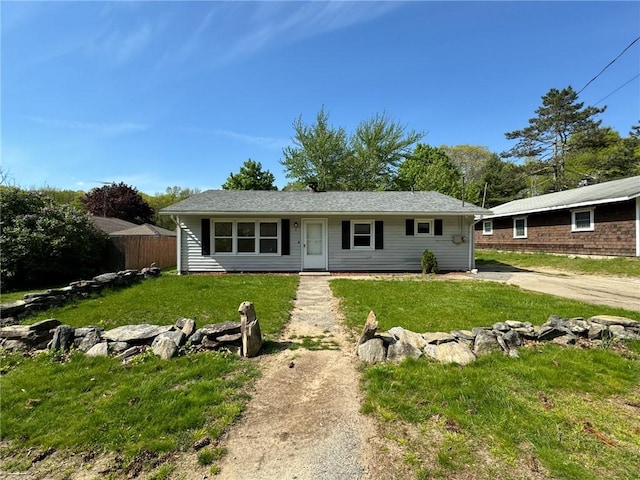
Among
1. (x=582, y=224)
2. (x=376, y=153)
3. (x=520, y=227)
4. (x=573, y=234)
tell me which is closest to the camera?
(x=582, y=224)

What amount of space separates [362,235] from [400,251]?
163 centimetres

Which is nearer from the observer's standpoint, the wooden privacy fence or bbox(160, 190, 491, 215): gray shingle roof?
bbox(160, 190, 491, 215): gray shingle roof

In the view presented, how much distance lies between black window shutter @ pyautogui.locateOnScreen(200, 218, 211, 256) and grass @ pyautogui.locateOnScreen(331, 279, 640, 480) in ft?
31.7

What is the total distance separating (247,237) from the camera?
1203 cm

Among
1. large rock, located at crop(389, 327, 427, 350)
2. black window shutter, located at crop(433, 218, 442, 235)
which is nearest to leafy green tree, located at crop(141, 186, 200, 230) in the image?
black window shutter, located at crop(433, 218, 442, 235)

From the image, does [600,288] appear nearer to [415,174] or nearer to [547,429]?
[547,429]

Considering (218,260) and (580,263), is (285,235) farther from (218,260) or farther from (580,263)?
(580,263)

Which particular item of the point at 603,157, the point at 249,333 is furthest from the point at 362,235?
the point at 603,157

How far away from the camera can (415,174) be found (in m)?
28.0

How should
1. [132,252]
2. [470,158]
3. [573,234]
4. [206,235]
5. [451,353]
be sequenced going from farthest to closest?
[470,158] < [573,234] < [132,252] < [206,235] < [451,353]

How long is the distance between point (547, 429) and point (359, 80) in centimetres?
1740

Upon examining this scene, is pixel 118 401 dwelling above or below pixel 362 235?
below

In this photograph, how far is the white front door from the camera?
12.1 meters

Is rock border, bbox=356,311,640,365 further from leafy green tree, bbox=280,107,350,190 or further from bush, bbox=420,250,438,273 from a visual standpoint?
leafy green tree, bbox=280,107,350,190
